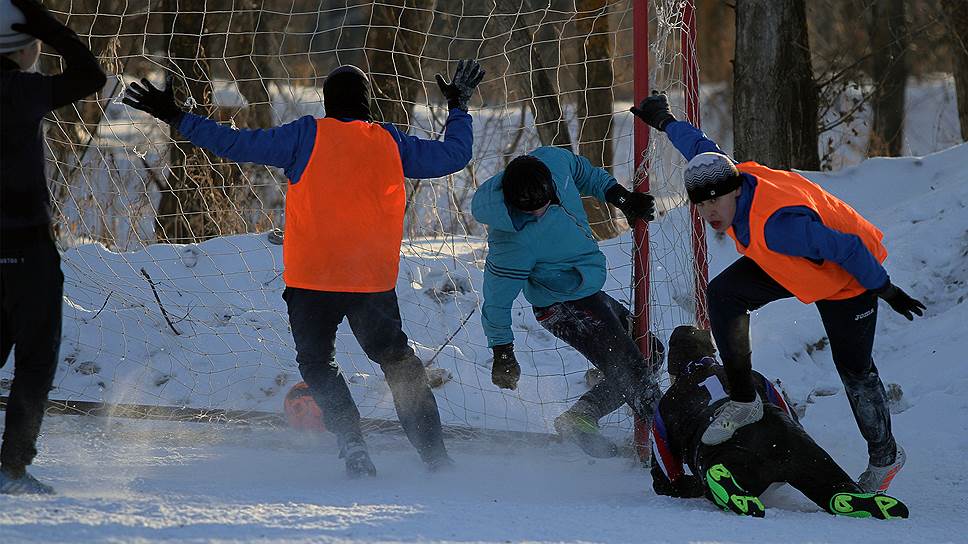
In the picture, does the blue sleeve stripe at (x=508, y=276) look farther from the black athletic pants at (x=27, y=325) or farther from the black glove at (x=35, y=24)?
the black glove at (x=35, y=24)

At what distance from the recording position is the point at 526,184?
428 cm

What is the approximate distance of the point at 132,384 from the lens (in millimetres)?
5660

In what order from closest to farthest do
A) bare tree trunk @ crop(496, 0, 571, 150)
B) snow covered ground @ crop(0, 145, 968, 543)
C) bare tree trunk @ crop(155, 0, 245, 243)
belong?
snow covered ground @ crop(0, 145, 968, 543) → bare tree trunk @ crop(155, 0, 245, 243) → bare tree trunk @ crop(496, 0, 571, 150)

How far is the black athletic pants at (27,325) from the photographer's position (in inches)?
→ 136

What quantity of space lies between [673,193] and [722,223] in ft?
4.28

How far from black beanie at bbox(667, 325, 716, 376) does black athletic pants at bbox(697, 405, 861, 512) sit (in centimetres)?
59

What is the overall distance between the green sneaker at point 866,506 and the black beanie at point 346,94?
7.32 feet

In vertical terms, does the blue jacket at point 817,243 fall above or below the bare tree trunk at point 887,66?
below

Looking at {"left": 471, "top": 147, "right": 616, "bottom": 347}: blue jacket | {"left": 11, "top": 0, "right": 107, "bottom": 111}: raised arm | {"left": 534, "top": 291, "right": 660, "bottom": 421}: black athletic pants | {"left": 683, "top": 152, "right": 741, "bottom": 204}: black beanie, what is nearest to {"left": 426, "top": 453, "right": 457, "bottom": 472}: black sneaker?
{"left": 471, "top": 147, "right": 616, "bottom": 347}: blue jacket

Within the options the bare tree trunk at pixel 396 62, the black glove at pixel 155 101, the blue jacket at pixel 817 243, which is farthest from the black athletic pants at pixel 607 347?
the bare tree trunk at pixel 396 62

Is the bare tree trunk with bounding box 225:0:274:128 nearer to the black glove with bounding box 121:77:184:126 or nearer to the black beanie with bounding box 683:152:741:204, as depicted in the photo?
the black glove with bounding box 121:77:184:126

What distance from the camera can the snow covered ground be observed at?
3.32m

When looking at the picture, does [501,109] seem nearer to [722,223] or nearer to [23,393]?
[722,223]

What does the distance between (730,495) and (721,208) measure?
98cm
